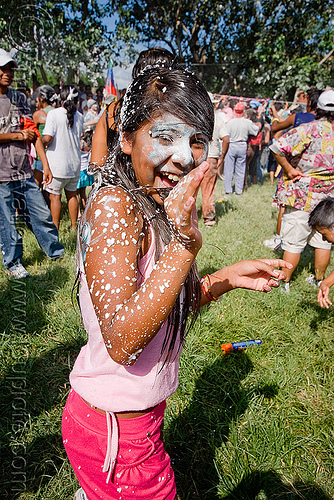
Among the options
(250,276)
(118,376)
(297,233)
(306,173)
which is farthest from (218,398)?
(306,173)

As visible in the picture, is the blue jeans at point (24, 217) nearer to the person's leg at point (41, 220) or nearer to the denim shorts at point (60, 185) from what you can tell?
the person's leg at point (41, 220)

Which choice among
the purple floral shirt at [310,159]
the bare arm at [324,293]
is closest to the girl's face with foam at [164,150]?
the bare arm at [324,293]

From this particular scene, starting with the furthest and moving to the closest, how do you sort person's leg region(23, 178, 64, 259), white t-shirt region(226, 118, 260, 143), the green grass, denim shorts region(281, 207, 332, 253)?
white t-shirt region(226, 118, 260, 143), person's leg region(23, 178, 64, 259), denim shorts region(281, 207, 332, 253), the green grass

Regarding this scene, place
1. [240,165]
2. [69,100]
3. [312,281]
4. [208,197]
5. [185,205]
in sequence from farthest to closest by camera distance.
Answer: [240,165] → [208,197] → [69,100] → [312,281] → [185,205]

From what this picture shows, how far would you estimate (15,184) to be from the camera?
3.84 m

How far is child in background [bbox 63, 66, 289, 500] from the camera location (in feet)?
2.68

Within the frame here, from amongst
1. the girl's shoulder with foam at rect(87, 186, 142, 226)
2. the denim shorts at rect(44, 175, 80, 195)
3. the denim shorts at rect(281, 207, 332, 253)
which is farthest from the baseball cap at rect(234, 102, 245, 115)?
the girl's shoulder with foam at rect(87, 186, 142, 226)

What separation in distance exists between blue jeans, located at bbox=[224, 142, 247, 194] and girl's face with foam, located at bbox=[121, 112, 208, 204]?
778 cm

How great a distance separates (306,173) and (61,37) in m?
13.6

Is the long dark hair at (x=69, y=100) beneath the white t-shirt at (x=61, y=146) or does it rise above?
above

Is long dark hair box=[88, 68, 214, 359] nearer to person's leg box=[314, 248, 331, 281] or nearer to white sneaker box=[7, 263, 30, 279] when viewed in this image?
white sneaker box=[7, 263, 30, 279]

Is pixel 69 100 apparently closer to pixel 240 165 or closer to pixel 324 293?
pixel 324 293

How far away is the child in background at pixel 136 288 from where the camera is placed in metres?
0.82

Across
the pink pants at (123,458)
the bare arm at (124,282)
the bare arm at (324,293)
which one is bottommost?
the bare arm at (324,293)
